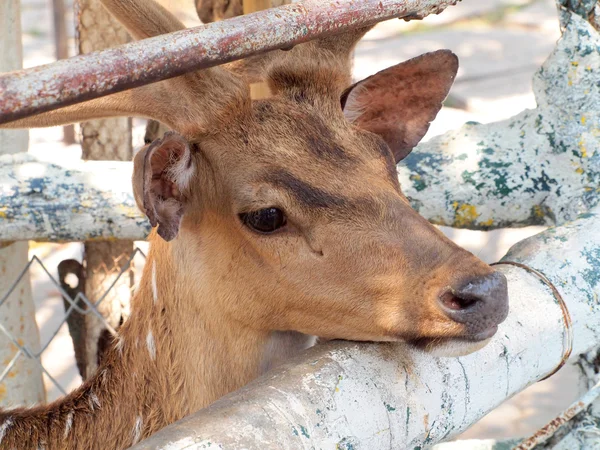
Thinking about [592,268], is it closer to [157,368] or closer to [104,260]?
[157,368]

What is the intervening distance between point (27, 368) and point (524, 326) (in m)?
2.59

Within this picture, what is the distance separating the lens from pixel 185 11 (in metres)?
4.54

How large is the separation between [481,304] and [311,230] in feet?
1.59

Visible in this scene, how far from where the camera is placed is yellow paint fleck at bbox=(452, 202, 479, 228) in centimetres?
301

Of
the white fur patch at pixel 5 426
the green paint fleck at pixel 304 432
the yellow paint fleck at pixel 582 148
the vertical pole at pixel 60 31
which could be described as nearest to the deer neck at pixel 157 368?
the white fur patch at pixel 5 426

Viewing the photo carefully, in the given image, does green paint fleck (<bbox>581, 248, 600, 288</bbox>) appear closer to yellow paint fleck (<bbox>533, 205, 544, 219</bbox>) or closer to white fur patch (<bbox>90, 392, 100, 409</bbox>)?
yellow paint fleck (<bbox>533, 205, 544, 219</bbox>)

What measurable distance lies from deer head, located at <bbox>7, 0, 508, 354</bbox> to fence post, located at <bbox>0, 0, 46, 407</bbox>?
4.75 feet

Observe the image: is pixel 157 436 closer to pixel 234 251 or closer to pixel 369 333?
pixel 369 333

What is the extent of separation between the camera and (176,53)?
1.60 m

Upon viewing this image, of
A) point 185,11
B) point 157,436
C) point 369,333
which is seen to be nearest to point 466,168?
point 369,333

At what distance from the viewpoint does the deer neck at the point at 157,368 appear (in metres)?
2.48

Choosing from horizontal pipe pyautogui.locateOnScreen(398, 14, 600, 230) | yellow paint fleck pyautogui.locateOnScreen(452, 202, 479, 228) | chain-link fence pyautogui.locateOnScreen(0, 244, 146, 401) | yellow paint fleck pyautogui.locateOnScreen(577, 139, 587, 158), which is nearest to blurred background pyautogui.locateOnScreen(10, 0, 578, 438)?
chain-link fence pyautogui.locateOnScreen(0, 244, 146, 401)

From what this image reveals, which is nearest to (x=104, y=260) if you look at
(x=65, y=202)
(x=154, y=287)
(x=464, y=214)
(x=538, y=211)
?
(x=65, y=202)

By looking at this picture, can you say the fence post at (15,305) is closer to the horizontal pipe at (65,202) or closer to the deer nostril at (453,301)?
the horizontal pipe at (65,202)
